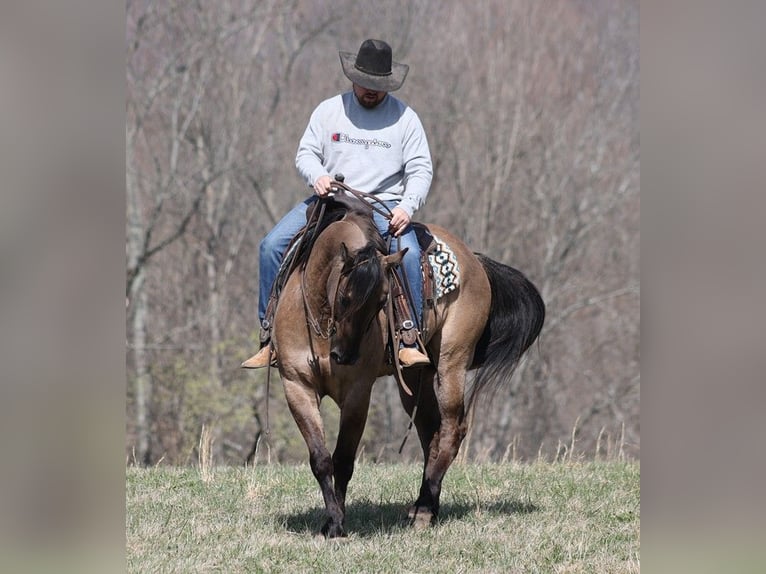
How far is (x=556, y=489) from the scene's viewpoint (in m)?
7.95

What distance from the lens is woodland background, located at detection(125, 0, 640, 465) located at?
27.5m

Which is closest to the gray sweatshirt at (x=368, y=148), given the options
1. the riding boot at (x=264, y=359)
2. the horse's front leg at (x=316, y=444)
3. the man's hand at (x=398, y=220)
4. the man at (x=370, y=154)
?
the man at (x=370, y=154)

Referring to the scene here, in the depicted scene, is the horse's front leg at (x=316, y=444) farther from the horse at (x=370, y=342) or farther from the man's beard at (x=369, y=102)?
the man's beard at (x=369, y=102)

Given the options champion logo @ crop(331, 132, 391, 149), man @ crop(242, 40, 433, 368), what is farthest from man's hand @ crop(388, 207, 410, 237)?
champion logo @ crop(331, 132, 391, 149)

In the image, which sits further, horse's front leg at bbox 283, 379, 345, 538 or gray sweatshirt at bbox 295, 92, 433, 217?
gray sweatshirt at bbox 295, 92, 433, 217

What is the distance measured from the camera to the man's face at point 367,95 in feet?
22.3

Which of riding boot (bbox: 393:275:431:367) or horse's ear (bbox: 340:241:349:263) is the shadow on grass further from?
horse's ear (bbox: 340:241:349:263)

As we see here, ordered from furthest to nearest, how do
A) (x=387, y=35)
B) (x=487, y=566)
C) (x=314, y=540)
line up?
(x=387, y=35) < (x=314, y=540) < (x=487, y=566)

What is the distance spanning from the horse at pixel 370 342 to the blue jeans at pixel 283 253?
0.21 m

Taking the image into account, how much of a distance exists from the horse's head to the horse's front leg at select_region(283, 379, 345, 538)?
552 mm
